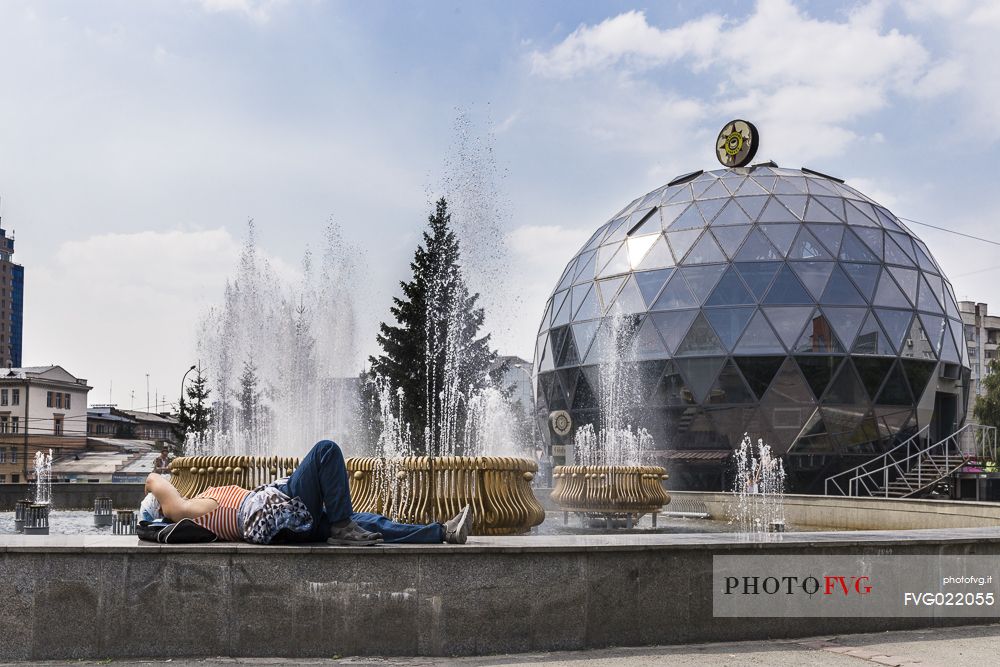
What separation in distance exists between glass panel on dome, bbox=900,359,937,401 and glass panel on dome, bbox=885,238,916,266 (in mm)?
3169

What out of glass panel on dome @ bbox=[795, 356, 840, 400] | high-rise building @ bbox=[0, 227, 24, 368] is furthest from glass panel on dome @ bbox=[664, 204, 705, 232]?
high-rise building @ bbox=[0, 227, 24, 368]

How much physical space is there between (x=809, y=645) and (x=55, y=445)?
70.0 m

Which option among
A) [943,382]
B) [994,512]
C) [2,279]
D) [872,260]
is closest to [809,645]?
[994,512]

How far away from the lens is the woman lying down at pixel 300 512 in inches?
224

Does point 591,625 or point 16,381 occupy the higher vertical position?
point 16,381

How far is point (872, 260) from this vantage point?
97.5 ft

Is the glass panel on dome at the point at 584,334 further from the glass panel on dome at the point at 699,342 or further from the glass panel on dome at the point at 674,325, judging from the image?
the glass panel on dome at the point at 699,342

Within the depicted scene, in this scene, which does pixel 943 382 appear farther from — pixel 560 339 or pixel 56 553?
pixel 56 553

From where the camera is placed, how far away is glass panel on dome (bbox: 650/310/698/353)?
2877 cm

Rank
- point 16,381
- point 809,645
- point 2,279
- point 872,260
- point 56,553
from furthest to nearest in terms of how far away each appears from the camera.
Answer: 1. point 2,279
2. point 16,381
3. point 872,260
4. point 809,645
5. point 56,553

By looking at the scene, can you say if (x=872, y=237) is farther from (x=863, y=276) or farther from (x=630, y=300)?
(x=630, y=300)

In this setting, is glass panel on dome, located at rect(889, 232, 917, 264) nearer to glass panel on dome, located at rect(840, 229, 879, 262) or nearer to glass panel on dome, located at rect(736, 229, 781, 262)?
glass panel on dome, located at rect(840, 229, 879, 262)

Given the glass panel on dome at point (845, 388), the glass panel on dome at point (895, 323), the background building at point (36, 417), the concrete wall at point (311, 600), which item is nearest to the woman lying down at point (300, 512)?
the concrete wall at point (311, 600)

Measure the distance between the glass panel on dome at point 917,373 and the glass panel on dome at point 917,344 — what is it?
0.19 meters
